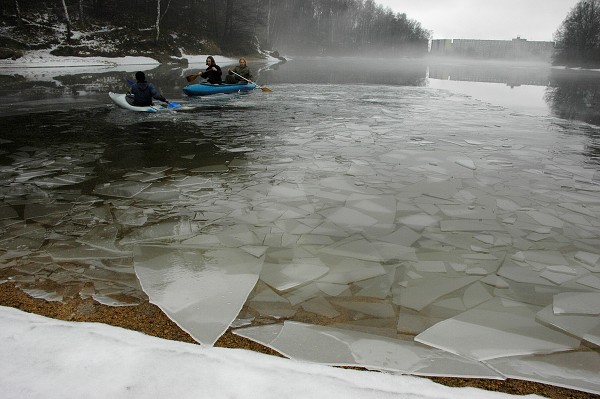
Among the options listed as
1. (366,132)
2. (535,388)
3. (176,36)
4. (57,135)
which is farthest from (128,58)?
→ (535,388)

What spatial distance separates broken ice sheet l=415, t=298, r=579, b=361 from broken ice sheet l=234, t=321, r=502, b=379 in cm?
11

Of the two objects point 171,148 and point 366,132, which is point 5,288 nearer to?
point 171,148

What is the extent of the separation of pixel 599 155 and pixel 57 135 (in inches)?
388

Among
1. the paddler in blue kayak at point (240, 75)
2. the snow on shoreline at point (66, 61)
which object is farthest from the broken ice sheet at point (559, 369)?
the snow on shoreline at point (66, 61)

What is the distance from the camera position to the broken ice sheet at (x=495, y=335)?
236 centimetres

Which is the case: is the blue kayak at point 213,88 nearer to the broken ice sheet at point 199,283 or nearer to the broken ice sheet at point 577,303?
the broken ice sheet at point 199,283

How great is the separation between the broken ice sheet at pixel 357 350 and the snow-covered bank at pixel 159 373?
0.14 meters

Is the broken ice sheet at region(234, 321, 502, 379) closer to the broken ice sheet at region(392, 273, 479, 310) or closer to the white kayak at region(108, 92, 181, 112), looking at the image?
the broken ice sheet at region(392, 273, 479, 310)

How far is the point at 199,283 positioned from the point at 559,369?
2347 mm

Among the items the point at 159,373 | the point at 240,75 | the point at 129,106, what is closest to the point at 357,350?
the point at 159,373

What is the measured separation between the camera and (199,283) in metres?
2.92

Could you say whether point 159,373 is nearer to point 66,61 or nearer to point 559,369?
point 559,369

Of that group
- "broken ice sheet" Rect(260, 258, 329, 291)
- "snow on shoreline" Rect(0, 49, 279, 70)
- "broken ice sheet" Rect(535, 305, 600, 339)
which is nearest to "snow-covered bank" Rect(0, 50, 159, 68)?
"snow on shoreline" Rect(0, 49, 279, 70)

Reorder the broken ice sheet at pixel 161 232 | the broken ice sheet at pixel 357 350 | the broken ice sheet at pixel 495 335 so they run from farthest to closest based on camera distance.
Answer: the broken ice sheet at pixel 161 232 < the broken ice sheet at pixel 495 335 < the broken ice sheet at pixel 357 350
